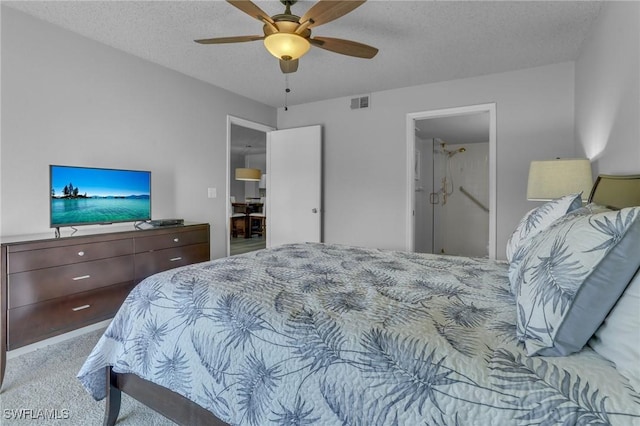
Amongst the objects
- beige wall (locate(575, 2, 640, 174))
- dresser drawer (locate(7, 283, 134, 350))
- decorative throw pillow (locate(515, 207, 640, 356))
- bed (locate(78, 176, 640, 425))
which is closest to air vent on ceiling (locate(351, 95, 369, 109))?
beige wall (locate(575, 2, 640, 174))

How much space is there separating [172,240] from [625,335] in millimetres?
3117

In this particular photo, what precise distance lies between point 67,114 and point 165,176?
100 cm

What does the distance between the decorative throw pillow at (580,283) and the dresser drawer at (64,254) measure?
277 centimetres

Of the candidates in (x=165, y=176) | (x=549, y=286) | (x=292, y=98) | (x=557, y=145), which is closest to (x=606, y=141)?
(x=557, y=145)

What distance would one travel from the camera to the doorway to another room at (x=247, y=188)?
21.6 ft

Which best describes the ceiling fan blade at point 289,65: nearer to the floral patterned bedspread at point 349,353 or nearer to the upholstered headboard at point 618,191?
the floral patterned bedspread at point 349,353

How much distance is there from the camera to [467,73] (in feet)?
11.7

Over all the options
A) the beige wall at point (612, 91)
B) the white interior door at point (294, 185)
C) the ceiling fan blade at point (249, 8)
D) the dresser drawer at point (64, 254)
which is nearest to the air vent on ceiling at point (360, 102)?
the white interior door at point (294, 185)

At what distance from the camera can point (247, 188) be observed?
38.8 feet

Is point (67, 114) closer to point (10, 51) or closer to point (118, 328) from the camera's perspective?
point (10, 51)

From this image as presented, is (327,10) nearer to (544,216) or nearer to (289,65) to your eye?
(289,65)

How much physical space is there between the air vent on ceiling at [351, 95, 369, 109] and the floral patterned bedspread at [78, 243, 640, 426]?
311cm

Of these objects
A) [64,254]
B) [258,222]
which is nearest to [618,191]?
[64,254]

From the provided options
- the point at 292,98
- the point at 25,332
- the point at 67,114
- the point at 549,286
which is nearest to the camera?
the point at 549,286
